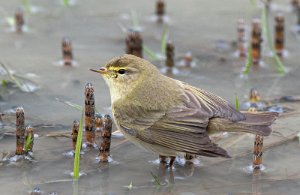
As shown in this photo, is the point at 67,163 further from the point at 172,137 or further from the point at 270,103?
the point at 270,103

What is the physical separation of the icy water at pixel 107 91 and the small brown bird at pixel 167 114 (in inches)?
12.3

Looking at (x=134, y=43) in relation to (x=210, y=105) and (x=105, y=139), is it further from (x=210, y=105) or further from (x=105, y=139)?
(x=105, y=139)

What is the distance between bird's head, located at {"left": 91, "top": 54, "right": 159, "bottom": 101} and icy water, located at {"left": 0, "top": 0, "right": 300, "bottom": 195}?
22.4 inches

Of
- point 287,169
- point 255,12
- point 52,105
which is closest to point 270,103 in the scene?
point 287,169

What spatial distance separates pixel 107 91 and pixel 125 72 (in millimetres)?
1325

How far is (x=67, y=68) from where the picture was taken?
31.3 ft

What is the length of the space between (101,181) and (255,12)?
5652 mm

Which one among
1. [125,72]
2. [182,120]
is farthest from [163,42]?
[182,120]

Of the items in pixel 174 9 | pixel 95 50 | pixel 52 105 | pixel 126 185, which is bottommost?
pixel 126 185

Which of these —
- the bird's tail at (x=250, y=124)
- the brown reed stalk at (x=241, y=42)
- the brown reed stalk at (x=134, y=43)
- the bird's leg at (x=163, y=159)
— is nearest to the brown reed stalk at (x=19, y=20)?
the brown reed stalk at (x=134, y=43)

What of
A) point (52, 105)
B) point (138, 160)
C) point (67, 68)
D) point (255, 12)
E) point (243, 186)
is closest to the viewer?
point (243, 186)

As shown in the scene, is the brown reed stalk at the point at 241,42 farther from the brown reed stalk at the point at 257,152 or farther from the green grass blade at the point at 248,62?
the brown reed stalk at the point at 257,152

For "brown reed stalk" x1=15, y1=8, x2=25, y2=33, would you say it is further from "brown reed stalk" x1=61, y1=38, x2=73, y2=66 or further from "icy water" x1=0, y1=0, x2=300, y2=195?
"brown reed stalk" x1=61, y1=38, x2=73, y2=66

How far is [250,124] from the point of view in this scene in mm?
6844
